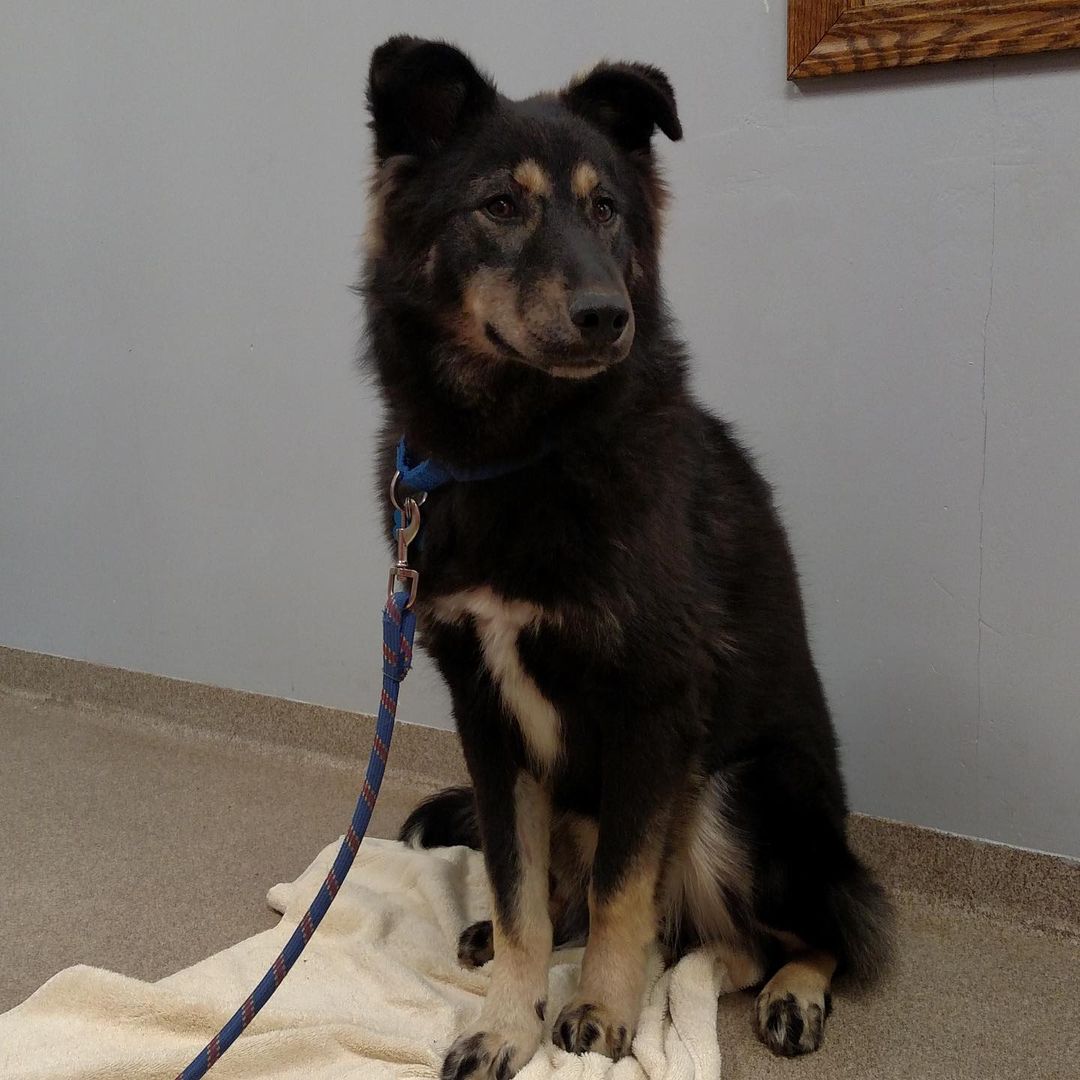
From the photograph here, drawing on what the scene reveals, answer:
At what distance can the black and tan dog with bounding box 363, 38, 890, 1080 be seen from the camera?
4.50ft

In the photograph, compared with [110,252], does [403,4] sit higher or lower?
higher

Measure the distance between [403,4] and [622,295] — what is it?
4.48ft

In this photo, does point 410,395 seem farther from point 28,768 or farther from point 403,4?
point 28,768

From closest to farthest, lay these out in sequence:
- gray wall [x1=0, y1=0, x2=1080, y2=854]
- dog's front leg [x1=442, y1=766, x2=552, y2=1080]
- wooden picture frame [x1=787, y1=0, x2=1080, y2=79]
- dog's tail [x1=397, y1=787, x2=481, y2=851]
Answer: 1. dog's front leg [x1=442, y1=766, x2=552, y2=1080]
2. wooden picture frame [x1=787, y1=0, x2=1080, y2=79]
3. gray wall [x1=0, y1=0, x2=1080, y2=854]
4. dog's tail [x1=397, y1=787, x2=481, y2=851]

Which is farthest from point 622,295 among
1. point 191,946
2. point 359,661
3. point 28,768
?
Result: point 28,768

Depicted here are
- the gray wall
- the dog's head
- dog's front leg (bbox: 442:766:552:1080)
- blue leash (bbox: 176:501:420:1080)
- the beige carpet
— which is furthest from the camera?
the gray wall

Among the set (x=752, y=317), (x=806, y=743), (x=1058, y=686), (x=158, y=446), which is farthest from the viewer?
(x=158, y=446)

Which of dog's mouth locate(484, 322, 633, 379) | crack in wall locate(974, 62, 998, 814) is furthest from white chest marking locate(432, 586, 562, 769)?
crack in wall locate(974, 62, 998, 814)

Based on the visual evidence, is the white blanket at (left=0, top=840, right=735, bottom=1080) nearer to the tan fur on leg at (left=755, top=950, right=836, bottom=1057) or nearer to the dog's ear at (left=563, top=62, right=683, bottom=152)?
the tan fur on leg at (left=755, top=950, right=836, bottom=1057)

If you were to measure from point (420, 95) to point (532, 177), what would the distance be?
213 mm

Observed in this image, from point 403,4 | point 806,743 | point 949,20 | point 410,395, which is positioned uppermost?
point 403,4

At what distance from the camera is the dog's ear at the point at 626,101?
146cm

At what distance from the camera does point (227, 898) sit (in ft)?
6.49

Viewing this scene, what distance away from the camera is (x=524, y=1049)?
1413 mm
